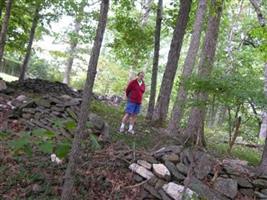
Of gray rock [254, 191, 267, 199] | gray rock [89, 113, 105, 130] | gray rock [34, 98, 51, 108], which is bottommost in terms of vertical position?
gray rock [254, 191, 267, 199]

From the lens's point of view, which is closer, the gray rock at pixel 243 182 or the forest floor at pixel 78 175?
the forest floor at pixel 78 175

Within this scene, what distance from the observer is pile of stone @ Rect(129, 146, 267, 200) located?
5.90m

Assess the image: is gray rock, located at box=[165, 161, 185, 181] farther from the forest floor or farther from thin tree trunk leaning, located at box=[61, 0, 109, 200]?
thin tree trunk leaning, located at box=[61, 0, 109, 200]

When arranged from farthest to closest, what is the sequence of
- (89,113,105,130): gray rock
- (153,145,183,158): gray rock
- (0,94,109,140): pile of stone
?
(89,113,105,130): gray rock → (0,94,109,140): pile of stone → (153,145,183,158): gray rock

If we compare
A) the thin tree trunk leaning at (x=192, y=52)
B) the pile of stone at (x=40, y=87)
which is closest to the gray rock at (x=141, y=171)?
the thin tree trunk leaning at (x=192, y=52)

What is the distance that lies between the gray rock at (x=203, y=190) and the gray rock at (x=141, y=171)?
2.05 feet

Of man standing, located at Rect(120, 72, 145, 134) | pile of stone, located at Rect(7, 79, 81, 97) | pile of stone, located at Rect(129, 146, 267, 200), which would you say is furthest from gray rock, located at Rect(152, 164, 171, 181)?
pile of stone, located at Rect(7, 79, 81, 97)

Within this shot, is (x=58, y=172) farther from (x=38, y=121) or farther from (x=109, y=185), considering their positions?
(x=38, y=121)

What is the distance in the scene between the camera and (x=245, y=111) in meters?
6.34

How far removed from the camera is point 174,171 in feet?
20.6

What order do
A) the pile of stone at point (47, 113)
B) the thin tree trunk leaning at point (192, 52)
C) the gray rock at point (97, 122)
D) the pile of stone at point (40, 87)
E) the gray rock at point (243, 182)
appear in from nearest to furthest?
the gray rock at point (243, 182), the pile of stone at point (47, 113), the gray rock at point (97, 122), the thin tree trunk leaning at point (192, 52), the pile of stone at point (40, 87)

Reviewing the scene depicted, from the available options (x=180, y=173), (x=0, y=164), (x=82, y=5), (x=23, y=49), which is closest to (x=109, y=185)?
(x=180, y=173)

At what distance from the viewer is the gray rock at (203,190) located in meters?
5.90

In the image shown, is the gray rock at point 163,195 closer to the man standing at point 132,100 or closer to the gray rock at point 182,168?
the gray rock at point 182,168
